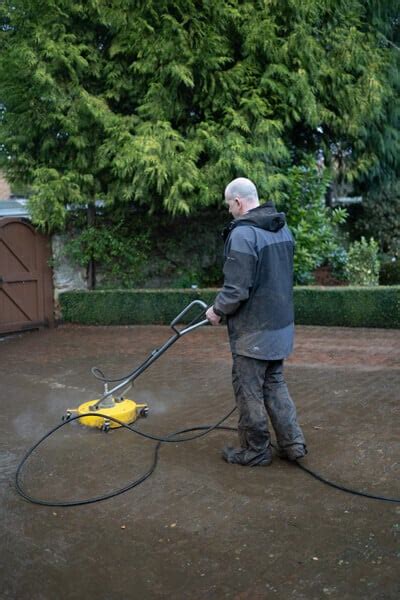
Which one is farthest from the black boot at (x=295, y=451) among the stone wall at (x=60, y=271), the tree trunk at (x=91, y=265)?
the tree trunk at (x=91, y=265)

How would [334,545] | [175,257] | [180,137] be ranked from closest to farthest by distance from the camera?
[334,545] → [180,137] → [175,257]

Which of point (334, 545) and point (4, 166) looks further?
→ point (4, 166)

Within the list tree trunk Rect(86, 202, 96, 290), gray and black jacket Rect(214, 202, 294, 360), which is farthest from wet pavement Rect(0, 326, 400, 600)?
tree trunk Rect(86, 202, 96, 290)

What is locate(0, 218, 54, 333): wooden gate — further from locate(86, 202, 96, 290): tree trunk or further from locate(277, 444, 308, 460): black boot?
locate(277, 444, 308, 460): black boot

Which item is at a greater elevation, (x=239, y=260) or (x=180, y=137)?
(x=180, y=137)

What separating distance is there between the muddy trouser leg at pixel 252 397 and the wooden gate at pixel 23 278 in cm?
697

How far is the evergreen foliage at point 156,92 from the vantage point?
10008 mm

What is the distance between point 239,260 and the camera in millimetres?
3859

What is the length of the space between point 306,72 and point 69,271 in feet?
17.7

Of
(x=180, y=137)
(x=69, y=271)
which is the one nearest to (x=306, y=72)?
(x=180, y=137)

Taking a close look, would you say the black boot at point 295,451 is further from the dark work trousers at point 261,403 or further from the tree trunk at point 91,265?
the tree trunk at point 91,265

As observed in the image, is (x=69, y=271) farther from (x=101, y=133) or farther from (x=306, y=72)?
(x=306, y=72)

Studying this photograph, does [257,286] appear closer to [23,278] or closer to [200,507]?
[200,507]

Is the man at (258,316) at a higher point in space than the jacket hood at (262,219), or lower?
lower
